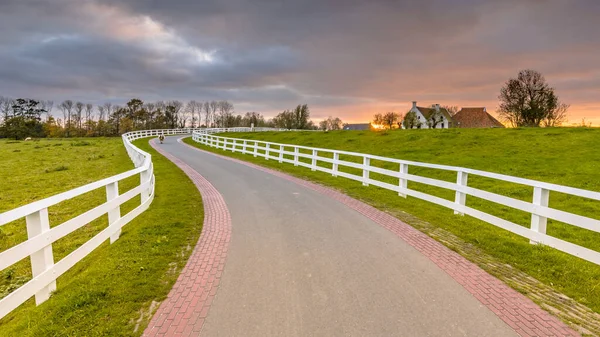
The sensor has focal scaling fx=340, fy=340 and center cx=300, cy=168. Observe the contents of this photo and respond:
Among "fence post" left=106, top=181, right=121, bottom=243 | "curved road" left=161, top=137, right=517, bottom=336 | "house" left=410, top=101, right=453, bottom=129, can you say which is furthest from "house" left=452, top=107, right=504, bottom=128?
"fence post" left=106, top=181, right=121, bottom=243

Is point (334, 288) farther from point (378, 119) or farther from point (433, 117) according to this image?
point (378, 119)

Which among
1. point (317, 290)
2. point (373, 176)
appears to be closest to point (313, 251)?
point (317, 290)

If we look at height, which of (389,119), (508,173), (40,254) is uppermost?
(389,119)

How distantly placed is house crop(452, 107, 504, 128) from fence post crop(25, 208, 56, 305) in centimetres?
7660

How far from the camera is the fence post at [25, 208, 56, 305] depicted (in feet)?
12.6

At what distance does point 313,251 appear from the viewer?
550 centimetres

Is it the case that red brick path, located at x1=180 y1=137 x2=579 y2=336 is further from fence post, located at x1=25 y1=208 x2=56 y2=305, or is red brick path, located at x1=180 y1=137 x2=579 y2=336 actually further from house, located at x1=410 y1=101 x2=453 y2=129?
house, located at x1=410 y1=101 x2=453 y2=129

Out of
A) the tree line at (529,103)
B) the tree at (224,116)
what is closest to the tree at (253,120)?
the tree at (224,116)

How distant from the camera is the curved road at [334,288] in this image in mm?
3398

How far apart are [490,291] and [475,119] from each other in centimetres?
7547

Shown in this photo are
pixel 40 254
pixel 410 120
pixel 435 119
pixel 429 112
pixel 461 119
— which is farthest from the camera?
pixel 429 112

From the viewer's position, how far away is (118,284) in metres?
4.31

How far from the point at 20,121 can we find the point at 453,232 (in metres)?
77.8

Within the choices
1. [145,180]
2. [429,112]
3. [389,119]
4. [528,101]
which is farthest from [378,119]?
[145,180]
